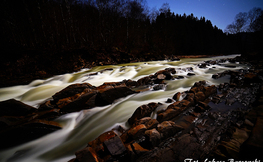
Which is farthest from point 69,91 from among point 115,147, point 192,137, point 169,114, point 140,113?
point 192,137

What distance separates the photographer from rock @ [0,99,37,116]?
10.0 feet

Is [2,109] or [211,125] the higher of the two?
[2,109]

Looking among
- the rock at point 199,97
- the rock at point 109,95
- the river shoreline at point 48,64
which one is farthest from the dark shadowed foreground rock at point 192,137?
the river shoreline at point 48,64

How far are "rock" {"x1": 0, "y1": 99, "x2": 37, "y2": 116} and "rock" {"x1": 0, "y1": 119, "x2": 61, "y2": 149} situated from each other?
3.05 feet

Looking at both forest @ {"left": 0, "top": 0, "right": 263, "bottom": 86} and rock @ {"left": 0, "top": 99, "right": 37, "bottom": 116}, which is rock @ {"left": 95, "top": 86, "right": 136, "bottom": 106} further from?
forest @ {"left": 0, "top": 0, "right": 263, "bottom": 86}

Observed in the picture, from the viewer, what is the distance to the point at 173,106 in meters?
2.80

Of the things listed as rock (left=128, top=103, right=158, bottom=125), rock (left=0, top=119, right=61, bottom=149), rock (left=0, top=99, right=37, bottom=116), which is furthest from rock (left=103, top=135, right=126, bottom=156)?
rock (left=0, top=99, right=37, bottom=116)

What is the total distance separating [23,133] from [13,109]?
46.0 inches

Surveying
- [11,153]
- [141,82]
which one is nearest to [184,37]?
[141,82]

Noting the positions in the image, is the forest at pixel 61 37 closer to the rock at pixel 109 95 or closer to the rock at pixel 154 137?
the rock at pixel 109 95

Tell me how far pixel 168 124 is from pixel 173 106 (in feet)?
2.87

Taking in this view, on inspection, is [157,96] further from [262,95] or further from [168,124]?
[262,95]

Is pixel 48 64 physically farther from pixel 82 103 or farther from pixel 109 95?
pixel 109 95

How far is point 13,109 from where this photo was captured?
312cm
